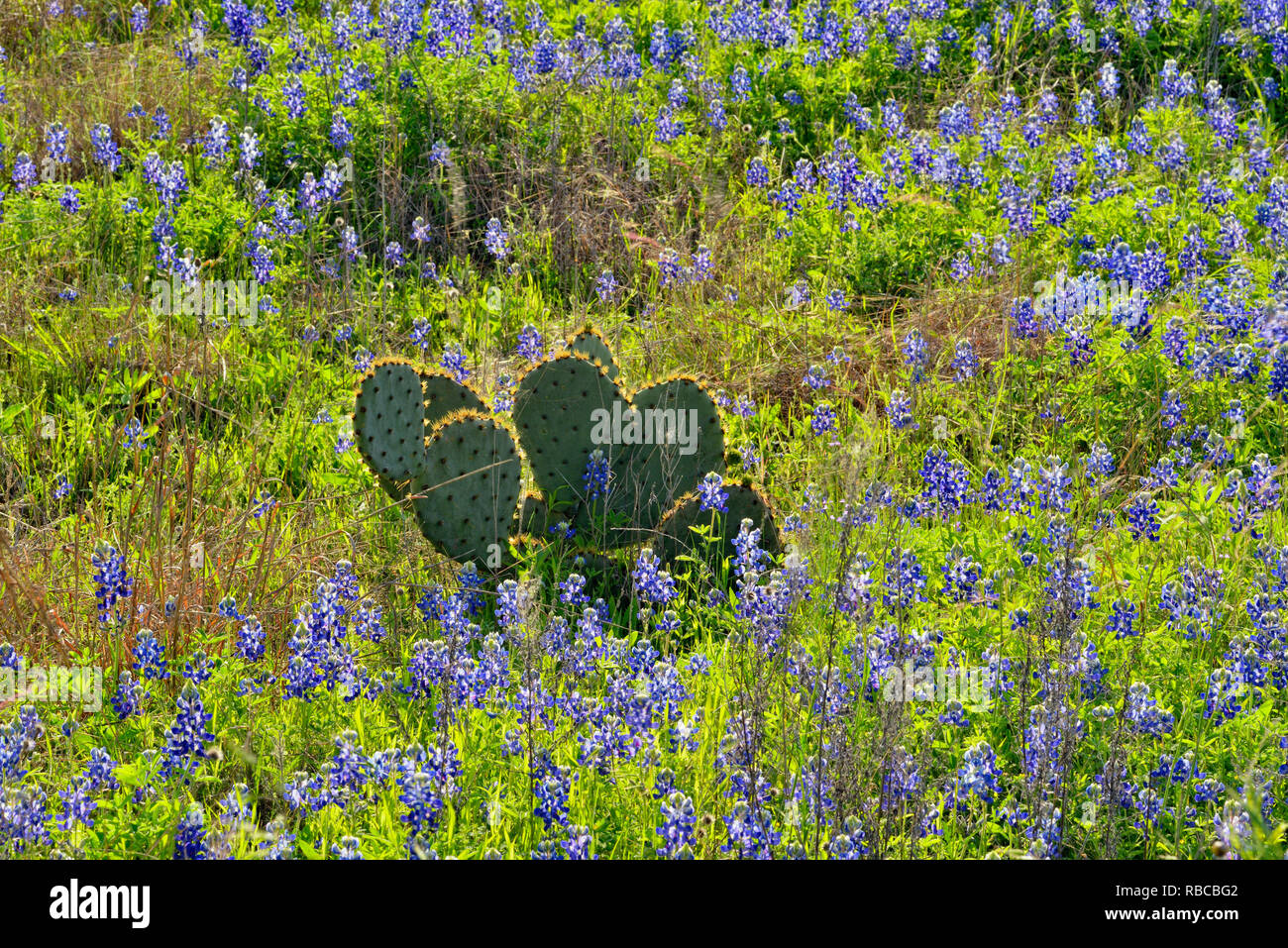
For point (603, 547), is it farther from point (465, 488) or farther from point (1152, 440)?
point (1152, 440)

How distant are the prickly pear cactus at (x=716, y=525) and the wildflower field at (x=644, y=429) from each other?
17 millimetres

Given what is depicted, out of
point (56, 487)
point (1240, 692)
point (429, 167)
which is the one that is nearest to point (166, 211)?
point (429, 167)

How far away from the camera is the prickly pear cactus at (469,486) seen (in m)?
4.23

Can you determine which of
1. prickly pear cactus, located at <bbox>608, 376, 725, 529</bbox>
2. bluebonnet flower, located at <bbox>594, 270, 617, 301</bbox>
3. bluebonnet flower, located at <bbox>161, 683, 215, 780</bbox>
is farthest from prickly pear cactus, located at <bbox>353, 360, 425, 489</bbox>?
bluebonnet flower, located at <bbox>594, 270, 617, 301</bbox>

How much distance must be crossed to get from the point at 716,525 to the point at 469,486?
80 cm

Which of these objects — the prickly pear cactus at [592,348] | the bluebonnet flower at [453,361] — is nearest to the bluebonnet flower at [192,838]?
the prickly pear cactus at [592,348]

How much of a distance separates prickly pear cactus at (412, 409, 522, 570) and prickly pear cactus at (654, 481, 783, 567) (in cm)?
52

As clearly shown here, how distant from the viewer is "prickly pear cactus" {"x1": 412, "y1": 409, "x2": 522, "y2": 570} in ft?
13.9

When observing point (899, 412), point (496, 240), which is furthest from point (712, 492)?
point (496, 240)

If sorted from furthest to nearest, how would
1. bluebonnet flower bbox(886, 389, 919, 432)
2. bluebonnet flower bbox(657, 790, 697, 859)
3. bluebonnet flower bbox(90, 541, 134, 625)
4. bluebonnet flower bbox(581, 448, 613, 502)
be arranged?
Answer: 1. bluebonnet flower bbox(886, 389, 919, 432)
2. bluebonnet flower bbox(581, 448, 613, 502)
3. bluebonnet flower bbox(90, 541, 134, 625)
4. bluebonnet flower bbox(657, 790, 697, 859)

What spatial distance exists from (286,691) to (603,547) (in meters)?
1.26

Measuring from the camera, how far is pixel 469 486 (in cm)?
423

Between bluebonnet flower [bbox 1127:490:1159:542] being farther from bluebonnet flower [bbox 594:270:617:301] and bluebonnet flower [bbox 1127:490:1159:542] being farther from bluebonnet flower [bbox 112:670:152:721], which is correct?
bluebonnet flower [bbox 112:670:152:721]

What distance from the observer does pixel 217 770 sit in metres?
3.34
